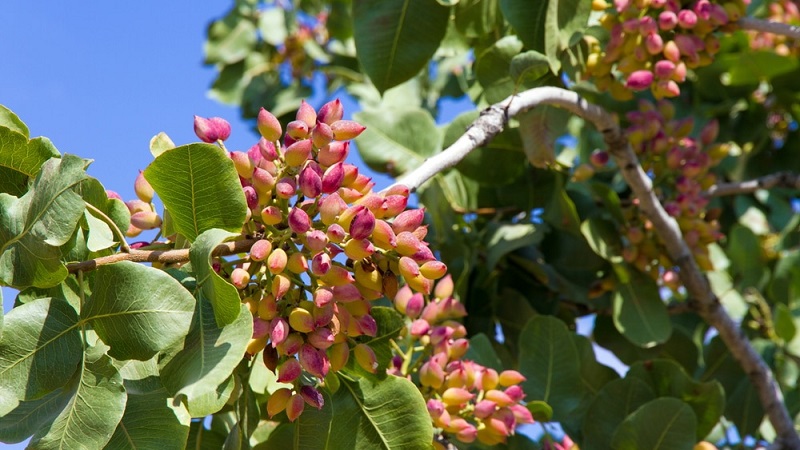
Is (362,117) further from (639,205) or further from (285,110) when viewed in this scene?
(285,110)

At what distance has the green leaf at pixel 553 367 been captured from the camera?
5.74 feet

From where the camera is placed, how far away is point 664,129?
7.13 feet

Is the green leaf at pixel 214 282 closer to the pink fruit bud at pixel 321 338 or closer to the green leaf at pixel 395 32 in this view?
the pink fruit bud at pixel 321 338

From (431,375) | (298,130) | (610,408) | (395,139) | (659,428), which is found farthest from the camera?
(395,139)

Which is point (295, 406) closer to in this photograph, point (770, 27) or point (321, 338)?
point (321, 338)

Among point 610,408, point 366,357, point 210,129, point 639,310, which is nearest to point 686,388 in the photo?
point 610,408

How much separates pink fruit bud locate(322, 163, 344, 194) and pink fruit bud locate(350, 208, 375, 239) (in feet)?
0.23

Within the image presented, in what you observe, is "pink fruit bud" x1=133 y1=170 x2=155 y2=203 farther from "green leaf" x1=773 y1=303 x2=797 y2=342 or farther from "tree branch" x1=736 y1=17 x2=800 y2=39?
"green leaf" x1=773 y1=303 x2=797 y2=342

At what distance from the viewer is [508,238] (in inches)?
80.9

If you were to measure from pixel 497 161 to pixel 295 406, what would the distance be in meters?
1.09

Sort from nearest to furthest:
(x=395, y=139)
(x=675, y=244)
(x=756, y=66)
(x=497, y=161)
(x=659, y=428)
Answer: (x=659, y=428) < (x=675, y=244) < (x=497, y=161) < (x=395, y=139) < (x=756, y=66)

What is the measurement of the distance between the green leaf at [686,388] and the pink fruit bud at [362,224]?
0.92 m

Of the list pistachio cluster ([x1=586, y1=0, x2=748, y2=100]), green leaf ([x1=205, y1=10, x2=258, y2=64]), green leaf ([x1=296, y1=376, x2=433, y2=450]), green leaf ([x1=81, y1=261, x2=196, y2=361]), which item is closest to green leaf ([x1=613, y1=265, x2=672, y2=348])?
pistachio cluster ([x1=586, y1=0, x2=748, y2=100])

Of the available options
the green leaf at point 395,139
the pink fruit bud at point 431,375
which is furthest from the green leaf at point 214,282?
the green leaf at point 395,139
